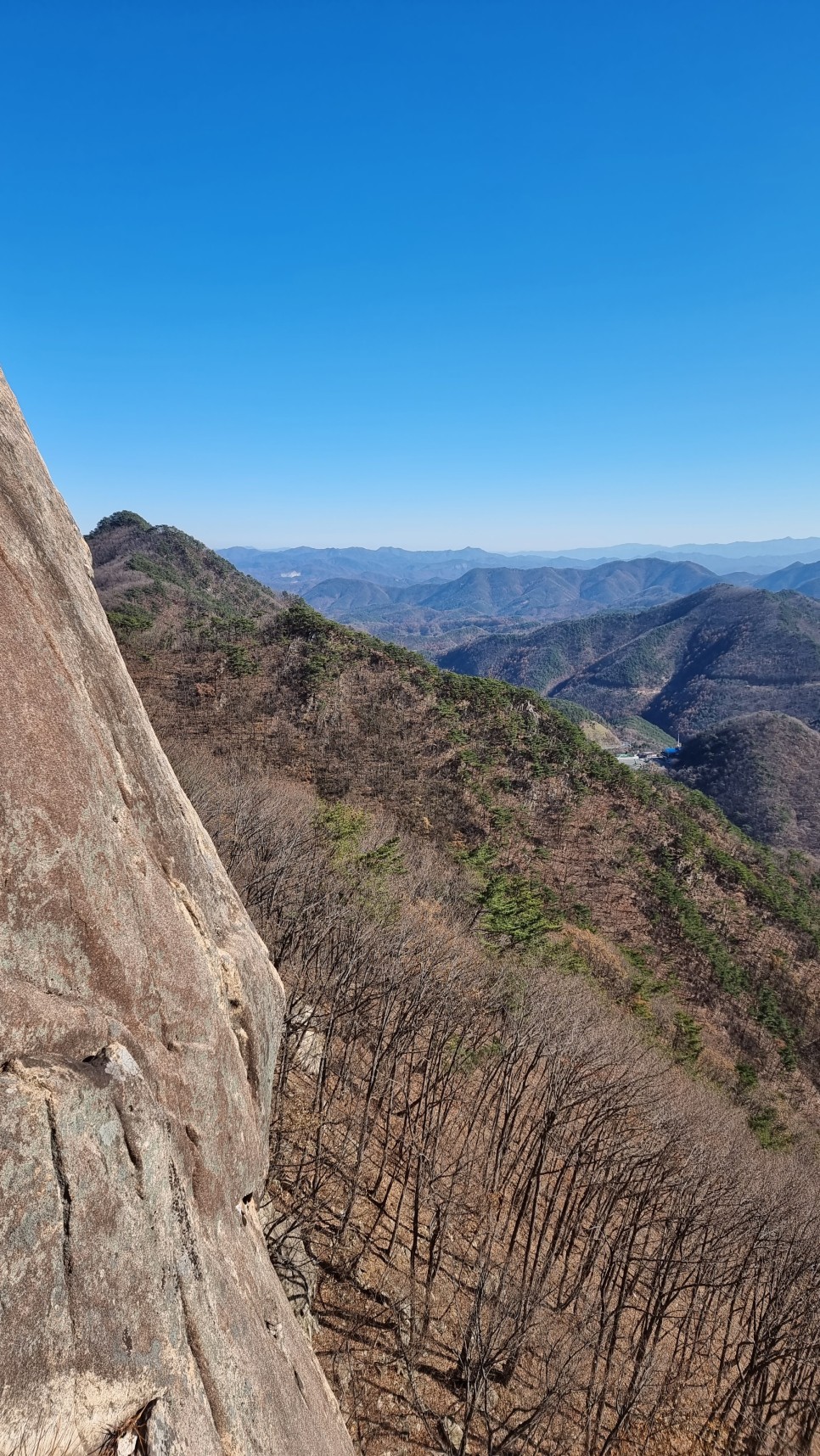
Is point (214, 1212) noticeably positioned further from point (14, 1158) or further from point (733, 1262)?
point (733, 1262)

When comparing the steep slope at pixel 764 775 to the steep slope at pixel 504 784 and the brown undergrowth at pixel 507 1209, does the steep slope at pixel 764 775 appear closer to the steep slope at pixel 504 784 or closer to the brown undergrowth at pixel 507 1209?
the steep slope at pixel 504 784

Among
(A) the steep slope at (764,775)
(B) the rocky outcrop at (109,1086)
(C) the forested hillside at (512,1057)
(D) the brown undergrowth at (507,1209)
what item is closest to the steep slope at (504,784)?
(C) the forested hillside at (512,1057)

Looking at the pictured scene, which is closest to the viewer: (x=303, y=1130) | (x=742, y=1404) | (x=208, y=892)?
(x=208, y=892)

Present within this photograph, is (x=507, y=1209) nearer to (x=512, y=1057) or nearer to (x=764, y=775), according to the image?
(x=512, y=1057)

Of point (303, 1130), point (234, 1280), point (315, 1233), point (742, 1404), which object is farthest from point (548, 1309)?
point (234, 1280)

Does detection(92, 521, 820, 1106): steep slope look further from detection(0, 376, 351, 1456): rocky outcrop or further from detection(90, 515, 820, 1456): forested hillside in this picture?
detection(0, 376, 351, 1456): rocky outcrop

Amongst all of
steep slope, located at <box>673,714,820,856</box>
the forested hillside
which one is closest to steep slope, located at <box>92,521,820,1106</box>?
the forested hillside

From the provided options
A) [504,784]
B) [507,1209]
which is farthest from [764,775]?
[507,1209]
